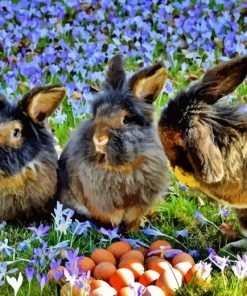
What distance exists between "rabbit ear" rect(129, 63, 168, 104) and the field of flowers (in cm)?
73

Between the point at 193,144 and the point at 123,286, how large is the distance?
0.75 meters

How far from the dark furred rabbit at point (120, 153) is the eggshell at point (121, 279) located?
1.87 ft

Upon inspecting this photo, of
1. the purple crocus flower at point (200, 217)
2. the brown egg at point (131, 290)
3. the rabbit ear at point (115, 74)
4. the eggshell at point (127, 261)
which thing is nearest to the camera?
the brown egg at point (131, 290)

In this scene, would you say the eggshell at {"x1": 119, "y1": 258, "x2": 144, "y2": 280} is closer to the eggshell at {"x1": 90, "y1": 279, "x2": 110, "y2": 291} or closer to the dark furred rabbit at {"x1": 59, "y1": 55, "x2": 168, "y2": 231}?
the eggshell at {"x1": 90, "y1": 279, "x2": 110, "y2": 291}

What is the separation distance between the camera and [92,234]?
4.21 metres

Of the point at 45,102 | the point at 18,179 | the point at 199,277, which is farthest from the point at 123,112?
the point at 199,277

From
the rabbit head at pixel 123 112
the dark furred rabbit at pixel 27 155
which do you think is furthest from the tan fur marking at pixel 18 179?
the rabbit head at pixel 123 112

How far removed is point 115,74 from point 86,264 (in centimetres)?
102

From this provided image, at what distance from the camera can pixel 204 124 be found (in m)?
3.46

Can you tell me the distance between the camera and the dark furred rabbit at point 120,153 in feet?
12.5

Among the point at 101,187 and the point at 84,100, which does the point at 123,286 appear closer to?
the point at 101,187

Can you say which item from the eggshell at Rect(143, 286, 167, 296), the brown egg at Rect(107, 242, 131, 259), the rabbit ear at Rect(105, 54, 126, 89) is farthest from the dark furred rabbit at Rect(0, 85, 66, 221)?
the eggshell at Rect(143, 286, 167, 296)

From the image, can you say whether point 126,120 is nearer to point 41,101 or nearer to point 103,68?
point 41,101

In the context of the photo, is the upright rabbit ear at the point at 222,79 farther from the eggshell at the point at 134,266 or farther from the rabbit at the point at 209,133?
the eggshell at the point at 134,266
